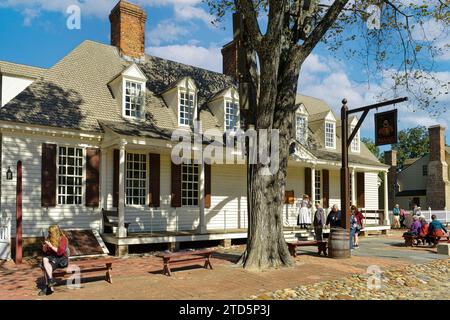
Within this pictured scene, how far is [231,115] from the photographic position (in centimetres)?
1902

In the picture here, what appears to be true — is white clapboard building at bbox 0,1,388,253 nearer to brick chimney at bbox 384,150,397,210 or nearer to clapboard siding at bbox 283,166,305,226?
clapboard siding at bbox 283,166,305,226

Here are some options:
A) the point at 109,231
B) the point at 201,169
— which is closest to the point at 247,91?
the point at 201,169

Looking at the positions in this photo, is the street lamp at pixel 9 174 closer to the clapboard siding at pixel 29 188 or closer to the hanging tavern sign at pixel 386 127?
the clapboard siding at pixel 29 188

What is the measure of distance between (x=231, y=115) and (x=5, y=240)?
419 inches

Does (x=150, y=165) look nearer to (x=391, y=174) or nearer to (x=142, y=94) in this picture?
(x=142, y=94)

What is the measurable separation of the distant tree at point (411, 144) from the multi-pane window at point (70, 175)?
224ft

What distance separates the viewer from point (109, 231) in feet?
48.4

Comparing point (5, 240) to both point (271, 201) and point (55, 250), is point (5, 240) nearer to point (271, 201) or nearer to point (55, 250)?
point (55, 250)

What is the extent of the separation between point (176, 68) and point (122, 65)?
2.99 meters

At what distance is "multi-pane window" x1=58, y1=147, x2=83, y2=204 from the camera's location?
14.0 metres

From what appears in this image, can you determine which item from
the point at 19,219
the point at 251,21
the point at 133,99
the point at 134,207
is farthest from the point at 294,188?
the point at 19,219

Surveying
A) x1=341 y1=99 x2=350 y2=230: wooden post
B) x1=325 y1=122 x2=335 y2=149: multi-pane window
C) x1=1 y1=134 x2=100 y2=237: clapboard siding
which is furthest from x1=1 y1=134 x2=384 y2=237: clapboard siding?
x1=341 y1=99 x2=350 y2=230: wooden post

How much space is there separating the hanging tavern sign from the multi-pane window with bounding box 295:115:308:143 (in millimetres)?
9228

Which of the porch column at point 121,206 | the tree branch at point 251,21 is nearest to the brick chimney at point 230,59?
the porch column at point 121,206
